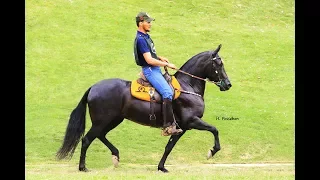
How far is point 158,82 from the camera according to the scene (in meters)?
11.0

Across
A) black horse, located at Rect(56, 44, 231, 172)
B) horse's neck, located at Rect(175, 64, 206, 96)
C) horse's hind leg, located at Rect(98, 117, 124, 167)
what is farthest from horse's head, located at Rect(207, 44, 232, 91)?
horse's hind leg, located at Rect(98, 117, 124, 167)

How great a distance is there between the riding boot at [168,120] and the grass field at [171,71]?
86cm

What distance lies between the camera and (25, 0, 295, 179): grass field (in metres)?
16.5

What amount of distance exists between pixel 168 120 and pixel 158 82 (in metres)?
0.74

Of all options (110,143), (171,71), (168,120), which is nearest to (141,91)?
(168,120)

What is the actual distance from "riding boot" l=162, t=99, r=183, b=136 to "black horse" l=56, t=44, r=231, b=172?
187mm

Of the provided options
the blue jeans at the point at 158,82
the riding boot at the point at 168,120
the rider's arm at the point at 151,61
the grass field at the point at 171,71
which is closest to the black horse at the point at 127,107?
the riding boot at the point at 168,120

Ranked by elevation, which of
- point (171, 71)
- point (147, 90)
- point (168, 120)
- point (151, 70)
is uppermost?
point (151, 70)

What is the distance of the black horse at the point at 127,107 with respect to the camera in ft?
36.8

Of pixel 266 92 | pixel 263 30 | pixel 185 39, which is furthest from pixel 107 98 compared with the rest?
pixel 263 30

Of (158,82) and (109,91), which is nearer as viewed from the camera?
(158,82)

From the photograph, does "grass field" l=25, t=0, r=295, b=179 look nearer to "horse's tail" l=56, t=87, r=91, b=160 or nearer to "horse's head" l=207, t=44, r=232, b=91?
"horse's tail" l=56, t=87, r=91, b=160

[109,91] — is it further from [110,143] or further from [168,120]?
[168,120]

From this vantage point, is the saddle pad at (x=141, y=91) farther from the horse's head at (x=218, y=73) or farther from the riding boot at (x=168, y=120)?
the horse's head at (x=218, y=73)
